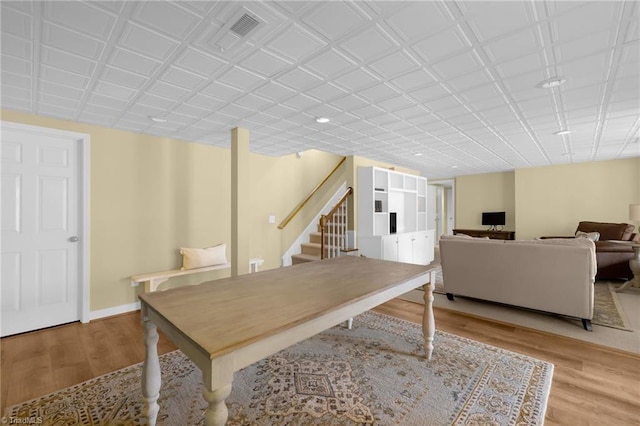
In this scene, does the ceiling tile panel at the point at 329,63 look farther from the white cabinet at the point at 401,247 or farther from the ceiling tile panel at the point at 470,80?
the white cabinet at the point at 401,247

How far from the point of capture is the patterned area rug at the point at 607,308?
2981mm

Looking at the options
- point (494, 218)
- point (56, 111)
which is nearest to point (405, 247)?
point (494, 218)

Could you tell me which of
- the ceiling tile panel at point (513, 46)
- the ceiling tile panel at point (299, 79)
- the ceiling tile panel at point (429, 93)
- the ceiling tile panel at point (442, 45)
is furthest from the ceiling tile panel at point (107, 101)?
the ceiling tile panel at point (513, 46)

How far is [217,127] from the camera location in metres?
3.45

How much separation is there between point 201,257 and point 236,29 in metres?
3.10

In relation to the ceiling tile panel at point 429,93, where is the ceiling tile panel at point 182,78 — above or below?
below

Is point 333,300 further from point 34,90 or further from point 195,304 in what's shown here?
point 34,90

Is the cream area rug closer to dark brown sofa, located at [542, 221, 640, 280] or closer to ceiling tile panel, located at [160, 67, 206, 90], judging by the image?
ceiling tile panel, located at [160, 67, 206, 90]

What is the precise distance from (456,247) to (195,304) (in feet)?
10.9

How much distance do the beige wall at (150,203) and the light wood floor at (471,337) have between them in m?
0.68

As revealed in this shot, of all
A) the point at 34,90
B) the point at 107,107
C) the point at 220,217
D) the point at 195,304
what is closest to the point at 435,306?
the point at 195,304

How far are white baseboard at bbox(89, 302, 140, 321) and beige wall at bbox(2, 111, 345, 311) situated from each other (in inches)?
1.9

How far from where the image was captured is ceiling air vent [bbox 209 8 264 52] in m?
1.53

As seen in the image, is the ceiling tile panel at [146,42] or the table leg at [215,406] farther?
the ceiling tile panel at [146,42]
